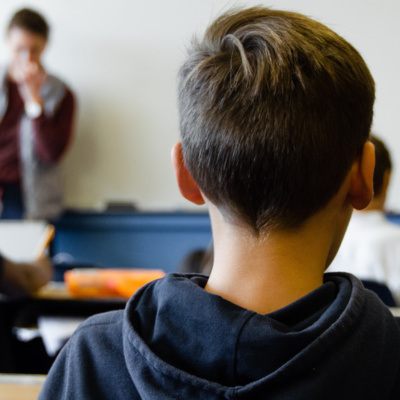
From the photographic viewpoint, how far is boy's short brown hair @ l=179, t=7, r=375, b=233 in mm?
576

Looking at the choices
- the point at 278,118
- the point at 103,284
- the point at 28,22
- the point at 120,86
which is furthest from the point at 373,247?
the point at 120,86

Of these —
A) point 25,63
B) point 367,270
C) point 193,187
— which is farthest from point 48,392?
point 25,63

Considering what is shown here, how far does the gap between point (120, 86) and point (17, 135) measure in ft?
2.49

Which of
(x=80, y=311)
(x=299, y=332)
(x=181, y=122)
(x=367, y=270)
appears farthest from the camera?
(x=367, y=270)

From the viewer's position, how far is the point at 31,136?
3580 millimetres

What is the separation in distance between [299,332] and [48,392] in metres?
0.32

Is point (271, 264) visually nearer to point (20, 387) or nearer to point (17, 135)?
point (20, 387)

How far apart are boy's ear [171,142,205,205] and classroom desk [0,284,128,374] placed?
1.00 meters

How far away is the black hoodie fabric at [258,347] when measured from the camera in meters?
0.52

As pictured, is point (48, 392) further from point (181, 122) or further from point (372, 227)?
point (372, 227)

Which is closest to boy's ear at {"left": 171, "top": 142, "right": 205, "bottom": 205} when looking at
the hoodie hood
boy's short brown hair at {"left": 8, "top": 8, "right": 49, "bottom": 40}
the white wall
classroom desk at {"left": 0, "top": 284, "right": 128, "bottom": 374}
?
the hoodie hood

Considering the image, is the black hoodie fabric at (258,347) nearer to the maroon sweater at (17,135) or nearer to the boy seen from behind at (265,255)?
the boy seen from behind at (265,255)

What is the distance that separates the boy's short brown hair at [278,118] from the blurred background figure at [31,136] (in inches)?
118

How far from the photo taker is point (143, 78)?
3846 millimetres
